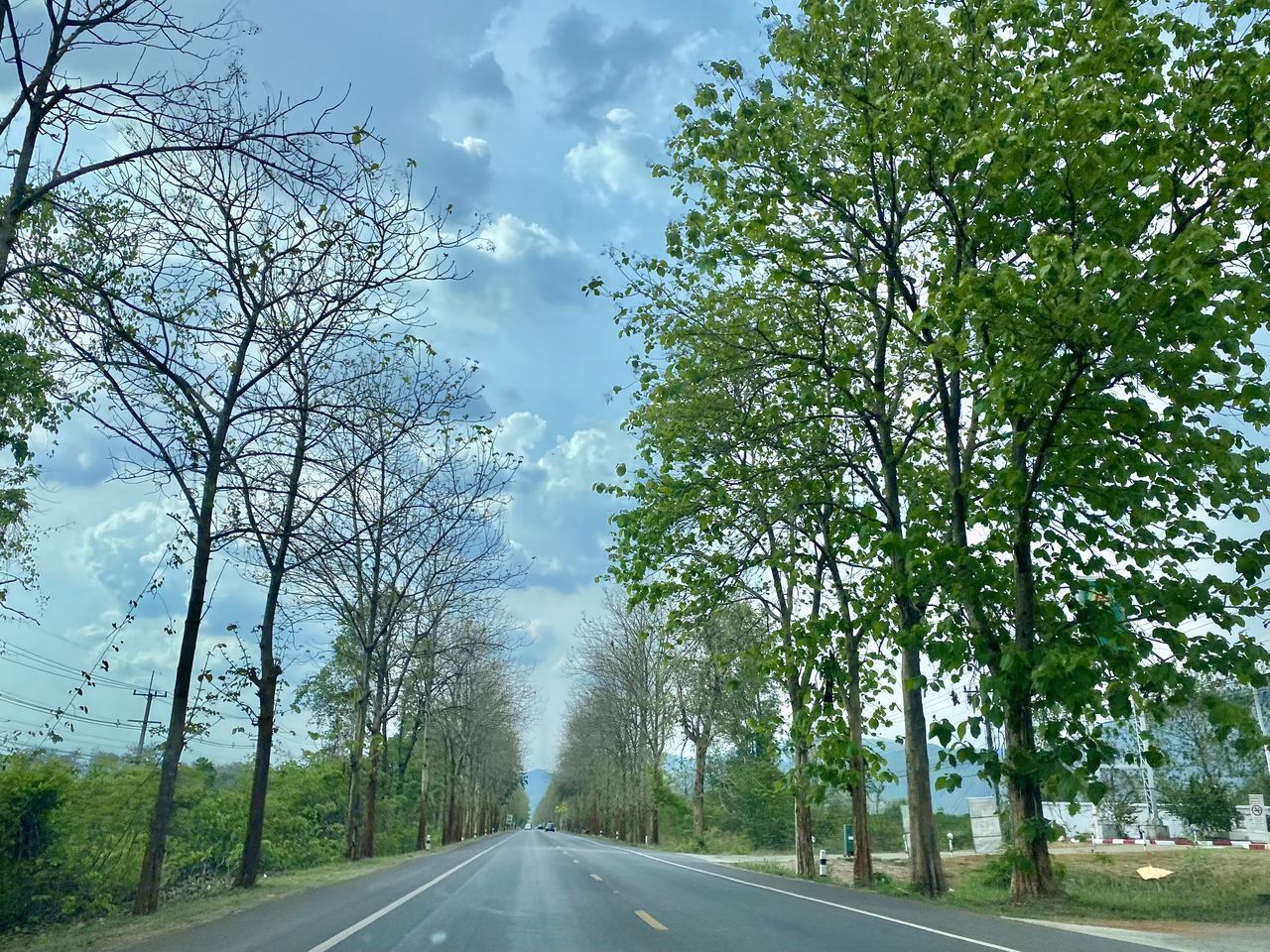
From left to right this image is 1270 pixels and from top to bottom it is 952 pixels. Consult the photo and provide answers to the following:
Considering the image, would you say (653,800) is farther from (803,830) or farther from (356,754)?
(803,830)

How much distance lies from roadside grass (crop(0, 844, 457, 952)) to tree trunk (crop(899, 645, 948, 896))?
12.1m

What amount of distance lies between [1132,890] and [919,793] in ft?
14.3

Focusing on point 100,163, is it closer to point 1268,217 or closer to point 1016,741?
point 1268,217

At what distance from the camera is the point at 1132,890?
58.7 feet

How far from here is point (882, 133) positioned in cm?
1470

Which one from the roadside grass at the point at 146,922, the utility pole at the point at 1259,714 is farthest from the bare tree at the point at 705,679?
the utility pole at the point at 1259,714

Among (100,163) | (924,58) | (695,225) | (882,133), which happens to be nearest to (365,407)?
(100,163)

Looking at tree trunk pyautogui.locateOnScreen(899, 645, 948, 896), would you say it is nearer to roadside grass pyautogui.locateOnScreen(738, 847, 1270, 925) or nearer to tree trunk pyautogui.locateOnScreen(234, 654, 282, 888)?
roadside grass pyautogui.locateOnScreen(738, 847, 1270, 925)

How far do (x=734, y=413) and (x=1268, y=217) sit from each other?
9.44m

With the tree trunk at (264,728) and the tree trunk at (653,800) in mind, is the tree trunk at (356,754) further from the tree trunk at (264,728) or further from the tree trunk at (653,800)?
the tree trunk at (653,800)

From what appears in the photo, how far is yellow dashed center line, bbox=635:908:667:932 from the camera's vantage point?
11203 millimetres

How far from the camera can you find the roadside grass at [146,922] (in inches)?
402

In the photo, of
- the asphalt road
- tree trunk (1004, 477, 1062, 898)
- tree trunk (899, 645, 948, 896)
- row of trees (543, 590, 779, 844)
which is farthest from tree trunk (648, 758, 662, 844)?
tree trunk (1004, 477, 1062, 898)

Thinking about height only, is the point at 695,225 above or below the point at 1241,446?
above
